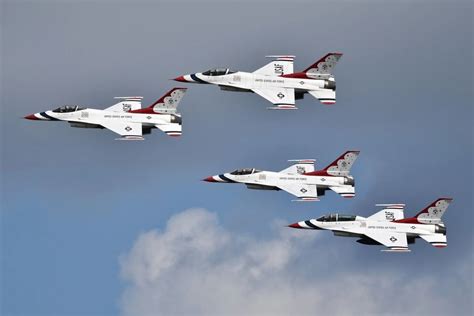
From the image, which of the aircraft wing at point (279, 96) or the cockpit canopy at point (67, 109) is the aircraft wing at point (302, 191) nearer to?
the aircraft wing at point (279, 96)

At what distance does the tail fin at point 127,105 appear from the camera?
137 m

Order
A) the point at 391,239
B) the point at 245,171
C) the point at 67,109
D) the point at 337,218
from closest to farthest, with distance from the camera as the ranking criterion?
the point at 391,239, the point at 337,218, the point at 67,109, the point at 245,171

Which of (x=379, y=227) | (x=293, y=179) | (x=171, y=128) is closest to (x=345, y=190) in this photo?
(x=293, y=179)

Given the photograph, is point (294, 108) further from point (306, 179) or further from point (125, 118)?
point (125, 118)

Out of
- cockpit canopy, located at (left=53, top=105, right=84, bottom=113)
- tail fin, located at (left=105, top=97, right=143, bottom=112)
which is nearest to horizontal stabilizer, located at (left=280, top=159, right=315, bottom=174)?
tail fin, located at (left=105, top=97, right=143, bottom=112)

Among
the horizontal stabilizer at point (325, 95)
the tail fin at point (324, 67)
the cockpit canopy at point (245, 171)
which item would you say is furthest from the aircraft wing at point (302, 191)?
the tail fin at point (324, 67)

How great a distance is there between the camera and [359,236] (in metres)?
134

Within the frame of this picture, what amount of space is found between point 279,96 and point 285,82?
1203mm

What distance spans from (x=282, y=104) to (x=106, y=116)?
13.0 metres

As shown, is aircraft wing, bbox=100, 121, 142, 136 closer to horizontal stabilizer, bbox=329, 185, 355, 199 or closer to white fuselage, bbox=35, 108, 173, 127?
white fuselage, bbox=35, 108, 173, 127

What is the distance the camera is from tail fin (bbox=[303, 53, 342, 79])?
138 m

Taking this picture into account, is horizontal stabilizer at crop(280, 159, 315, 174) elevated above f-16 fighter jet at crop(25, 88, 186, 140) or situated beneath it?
situated beneath

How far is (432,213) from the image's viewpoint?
135000 mm

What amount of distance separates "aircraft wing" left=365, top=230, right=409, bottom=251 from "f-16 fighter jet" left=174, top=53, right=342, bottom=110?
1059cm
